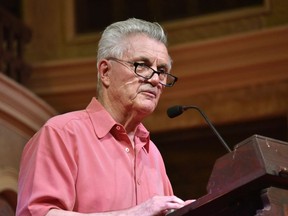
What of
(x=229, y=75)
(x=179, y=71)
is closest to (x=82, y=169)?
(x=229, y=75)

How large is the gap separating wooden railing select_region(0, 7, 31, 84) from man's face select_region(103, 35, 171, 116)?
532 centimetres

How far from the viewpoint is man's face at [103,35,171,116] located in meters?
3.08

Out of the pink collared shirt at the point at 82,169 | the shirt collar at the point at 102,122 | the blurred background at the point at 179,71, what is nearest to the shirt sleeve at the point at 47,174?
the pink collared shirt at the point at 82,169

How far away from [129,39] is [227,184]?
83 cm

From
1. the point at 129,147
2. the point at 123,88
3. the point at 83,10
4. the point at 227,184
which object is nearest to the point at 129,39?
the point at 123,88

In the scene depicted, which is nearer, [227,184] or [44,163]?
[227,184]

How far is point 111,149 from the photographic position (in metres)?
3.04

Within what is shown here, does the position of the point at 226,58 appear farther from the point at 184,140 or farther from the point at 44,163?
the point at 44,163

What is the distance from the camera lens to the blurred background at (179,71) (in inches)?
329

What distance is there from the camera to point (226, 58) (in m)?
8.63

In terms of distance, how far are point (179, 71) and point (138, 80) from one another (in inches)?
227

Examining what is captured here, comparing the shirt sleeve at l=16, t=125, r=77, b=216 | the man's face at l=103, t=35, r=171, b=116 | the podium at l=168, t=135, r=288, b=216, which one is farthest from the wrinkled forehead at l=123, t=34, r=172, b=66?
the podium at l=168, t=135, r=288, b=216

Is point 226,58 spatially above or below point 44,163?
below

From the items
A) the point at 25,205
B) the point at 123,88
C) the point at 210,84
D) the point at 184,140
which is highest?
the point at 123,88
